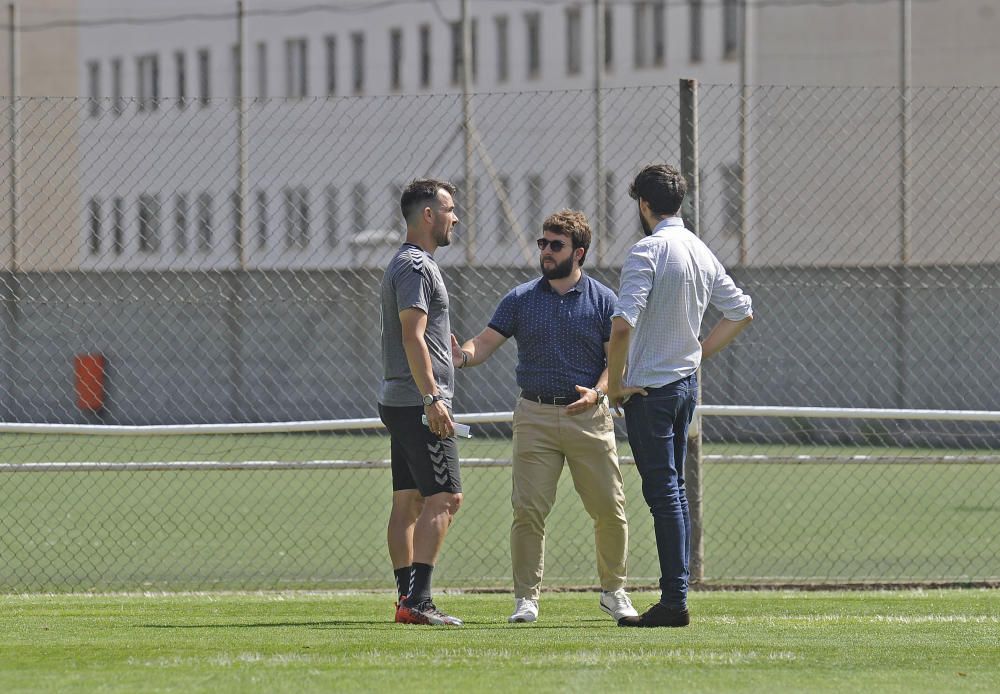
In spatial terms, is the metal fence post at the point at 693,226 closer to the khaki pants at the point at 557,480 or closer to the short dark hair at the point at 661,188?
the khaki pants at the point at 557,480

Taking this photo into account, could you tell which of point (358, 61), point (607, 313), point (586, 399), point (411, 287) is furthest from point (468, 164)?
point (358, 61)

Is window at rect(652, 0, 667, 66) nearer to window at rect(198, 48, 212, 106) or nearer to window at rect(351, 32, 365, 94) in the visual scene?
window at rect(351, 32, 365, 94)

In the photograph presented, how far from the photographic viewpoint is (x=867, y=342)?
703 inches

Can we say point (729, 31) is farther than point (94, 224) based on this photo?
Yes

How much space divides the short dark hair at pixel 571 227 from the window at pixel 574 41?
94.7 ft

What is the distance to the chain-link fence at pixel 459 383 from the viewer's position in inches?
386

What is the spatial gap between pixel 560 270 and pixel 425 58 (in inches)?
1183

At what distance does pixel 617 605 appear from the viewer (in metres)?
6.88

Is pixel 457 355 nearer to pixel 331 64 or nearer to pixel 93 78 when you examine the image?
pixel 331 64

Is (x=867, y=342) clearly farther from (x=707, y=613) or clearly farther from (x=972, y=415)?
(x=707, y=613)

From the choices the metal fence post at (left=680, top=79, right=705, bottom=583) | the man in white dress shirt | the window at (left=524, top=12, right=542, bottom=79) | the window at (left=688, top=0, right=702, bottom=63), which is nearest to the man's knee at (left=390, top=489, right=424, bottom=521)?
the man in white dress shirt

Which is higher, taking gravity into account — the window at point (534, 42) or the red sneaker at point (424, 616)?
the window at point (534, 42)

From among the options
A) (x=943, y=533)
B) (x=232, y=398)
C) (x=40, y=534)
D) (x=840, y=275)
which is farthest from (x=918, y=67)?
(x=40, y=534)

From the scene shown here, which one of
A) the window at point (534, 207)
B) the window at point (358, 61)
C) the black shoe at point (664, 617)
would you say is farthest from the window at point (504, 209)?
the window at point (358, 61)
